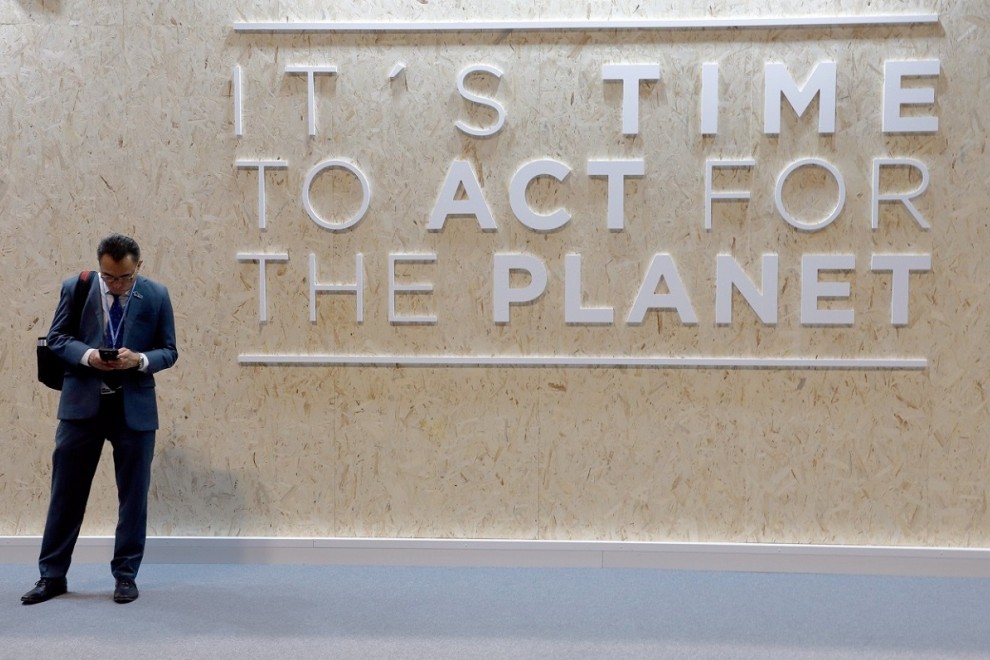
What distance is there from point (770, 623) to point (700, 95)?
2.64 meters

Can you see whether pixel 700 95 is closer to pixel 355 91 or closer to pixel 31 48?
pixel 355 91

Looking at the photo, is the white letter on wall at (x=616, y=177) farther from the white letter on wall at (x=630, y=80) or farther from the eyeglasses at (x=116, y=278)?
the eyeglasses at (x=116, y=278)

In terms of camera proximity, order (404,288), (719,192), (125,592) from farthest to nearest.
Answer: (404,288)
(719,192)
(125,592)

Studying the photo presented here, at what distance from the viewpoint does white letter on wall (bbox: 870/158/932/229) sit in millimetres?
4578

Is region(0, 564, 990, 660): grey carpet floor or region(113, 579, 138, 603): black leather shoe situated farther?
region(113, 579, 138, 603): black leather shoe

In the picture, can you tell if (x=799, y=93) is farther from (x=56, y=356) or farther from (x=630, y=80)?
(x=56, y=356)

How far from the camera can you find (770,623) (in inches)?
152

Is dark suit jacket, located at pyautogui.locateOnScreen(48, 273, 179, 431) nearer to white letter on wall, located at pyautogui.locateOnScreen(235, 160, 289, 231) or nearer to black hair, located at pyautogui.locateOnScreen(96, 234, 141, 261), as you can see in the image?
black hair, located at pyautogui.locateOnScreen(96, 234, 141, 261)

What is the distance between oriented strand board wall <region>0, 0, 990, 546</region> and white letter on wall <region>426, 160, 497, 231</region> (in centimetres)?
5

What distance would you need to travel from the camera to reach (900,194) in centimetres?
460

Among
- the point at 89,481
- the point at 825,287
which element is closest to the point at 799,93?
the point at 825,287

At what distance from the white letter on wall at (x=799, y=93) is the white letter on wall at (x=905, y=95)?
10.7 inches

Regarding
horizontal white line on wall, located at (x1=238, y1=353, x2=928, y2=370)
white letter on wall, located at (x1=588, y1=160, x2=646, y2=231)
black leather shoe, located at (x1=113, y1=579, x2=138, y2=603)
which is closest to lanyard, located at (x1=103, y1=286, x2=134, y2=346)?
horizontal white line on wall, located at (x1=238, y1=353, x2=928, y2=370)

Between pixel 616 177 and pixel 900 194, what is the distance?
146 centimetres
